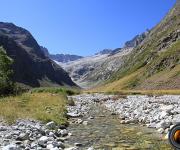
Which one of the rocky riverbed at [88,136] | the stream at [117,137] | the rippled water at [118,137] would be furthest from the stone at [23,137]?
the rippled water at [118,137]

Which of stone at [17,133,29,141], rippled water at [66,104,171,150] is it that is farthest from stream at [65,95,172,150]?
stone at [17,133,29,141]

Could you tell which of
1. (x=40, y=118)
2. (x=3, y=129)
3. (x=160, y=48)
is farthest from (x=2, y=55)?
(x=160, y=48)

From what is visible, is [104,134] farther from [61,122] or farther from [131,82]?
[131,82]

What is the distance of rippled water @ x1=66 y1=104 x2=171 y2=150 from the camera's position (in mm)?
15598

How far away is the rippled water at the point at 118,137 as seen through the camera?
51.2 ft

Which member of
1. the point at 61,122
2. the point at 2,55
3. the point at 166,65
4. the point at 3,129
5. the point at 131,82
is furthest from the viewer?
the point at 131,82

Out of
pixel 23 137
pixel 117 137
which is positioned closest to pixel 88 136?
pixel 117 137

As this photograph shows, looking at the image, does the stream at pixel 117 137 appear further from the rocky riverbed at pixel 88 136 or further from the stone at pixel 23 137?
the stone at pixel 23 137

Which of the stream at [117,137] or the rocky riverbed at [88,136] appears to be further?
the stream at [117,137]

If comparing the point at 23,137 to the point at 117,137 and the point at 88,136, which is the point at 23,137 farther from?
the point at 117,137

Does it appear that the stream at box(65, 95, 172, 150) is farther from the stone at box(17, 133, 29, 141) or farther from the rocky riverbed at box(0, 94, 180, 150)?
the stone at box(17, 133, 29, 141)

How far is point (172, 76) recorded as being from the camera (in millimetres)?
135500

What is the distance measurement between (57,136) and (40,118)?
17.2 ft

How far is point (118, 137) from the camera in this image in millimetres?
18562
